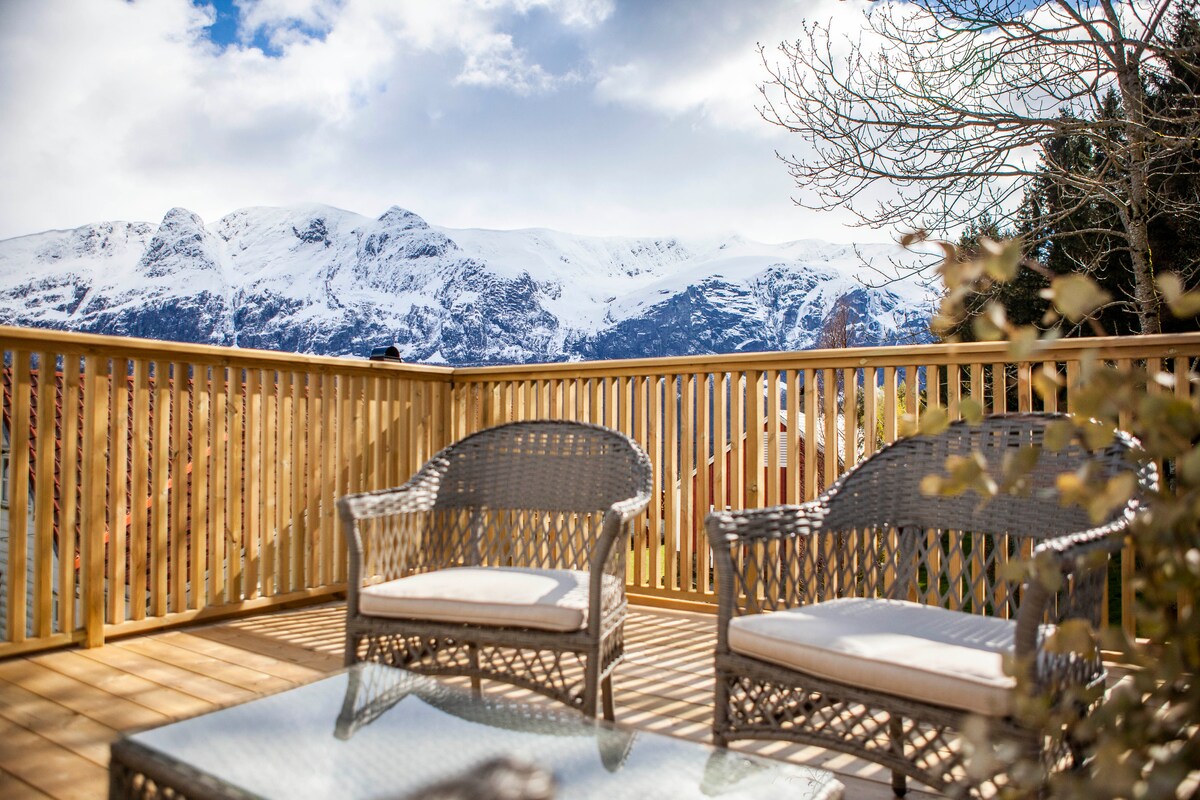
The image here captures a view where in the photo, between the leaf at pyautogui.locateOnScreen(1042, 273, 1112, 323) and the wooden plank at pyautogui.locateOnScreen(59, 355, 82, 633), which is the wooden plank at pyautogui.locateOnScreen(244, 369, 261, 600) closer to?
the wooden plank at pyautogui.locateOnScreen(59, 355, 82, 633)

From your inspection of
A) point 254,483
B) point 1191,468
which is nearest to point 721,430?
point 254,483

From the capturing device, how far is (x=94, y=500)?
9.84ft

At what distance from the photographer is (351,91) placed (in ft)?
92.4

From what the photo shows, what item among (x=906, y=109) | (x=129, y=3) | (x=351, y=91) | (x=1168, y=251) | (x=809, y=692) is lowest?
(x=809, y=692)

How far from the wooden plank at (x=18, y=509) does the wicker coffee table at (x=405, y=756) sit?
1907 millimetres

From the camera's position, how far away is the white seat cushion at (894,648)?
1355 mm

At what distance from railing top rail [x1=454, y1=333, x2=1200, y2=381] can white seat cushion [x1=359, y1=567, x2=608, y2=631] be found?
49.7 inches

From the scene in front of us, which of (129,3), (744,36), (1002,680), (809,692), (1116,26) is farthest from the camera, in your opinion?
(129,3)

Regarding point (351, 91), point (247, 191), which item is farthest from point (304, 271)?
point (351, 91)

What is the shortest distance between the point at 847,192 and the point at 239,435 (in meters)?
5.86

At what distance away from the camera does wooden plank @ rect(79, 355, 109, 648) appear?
2967mm

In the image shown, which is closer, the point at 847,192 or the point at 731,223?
the point at 847,192

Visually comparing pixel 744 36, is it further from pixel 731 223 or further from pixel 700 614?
pixel 731 223

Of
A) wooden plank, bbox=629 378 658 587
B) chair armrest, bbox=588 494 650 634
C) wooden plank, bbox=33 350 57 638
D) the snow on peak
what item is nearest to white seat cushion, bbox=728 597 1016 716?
chair armrest, bbox=588 494 650 634
